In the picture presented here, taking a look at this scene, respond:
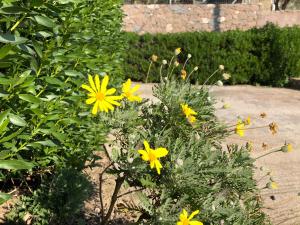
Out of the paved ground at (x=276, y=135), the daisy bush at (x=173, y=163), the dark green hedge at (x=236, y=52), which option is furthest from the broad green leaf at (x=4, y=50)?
the dark green hedge at (x=236, y=52)

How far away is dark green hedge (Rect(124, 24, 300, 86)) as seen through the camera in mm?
11273

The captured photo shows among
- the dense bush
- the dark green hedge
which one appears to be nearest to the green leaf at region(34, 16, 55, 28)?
the dense bush

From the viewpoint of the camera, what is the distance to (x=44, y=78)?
6.97 feet

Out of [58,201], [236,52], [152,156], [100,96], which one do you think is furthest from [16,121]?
[236,52]

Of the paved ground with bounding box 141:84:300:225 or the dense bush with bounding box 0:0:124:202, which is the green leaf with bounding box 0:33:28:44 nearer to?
the dense bush with bounding box 0:0:124:202

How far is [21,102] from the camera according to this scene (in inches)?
82.5

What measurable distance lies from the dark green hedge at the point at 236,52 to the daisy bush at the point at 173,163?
353 inches

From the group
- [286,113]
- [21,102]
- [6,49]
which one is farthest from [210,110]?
[286,113]

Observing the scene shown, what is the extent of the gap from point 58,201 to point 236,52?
30.9ft

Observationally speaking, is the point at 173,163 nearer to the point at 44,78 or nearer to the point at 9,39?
the point at 44,78

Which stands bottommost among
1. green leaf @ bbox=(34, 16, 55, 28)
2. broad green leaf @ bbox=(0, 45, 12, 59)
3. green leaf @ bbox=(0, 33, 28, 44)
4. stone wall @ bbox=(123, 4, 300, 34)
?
stone wall @ bbox=(123, 4, 300, 34)

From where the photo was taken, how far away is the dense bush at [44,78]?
160 cm

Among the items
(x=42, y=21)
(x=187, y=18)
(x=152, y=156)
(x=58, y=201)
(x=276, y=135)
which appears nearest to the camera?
(x=42, y=21)

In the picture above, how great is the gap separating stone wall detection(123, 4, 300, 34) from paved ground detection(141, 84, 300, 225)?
3180 mm
